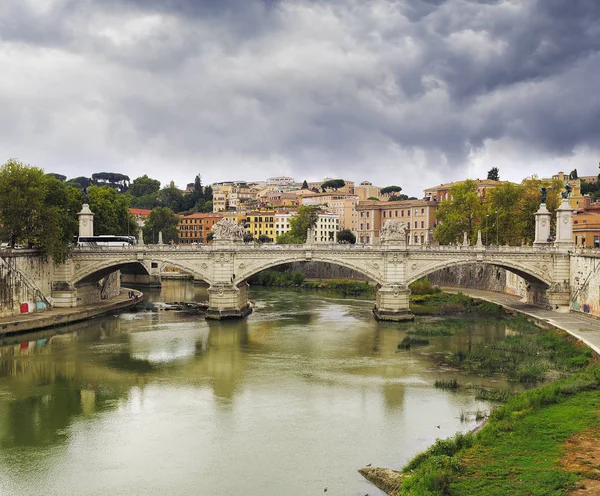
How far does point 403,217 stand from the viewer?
74812 millimetres

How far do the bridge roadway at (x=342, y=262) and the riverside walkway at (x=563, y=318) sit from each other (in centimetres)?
146

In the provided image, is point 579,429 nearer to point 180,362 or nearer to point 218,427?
point 218,427

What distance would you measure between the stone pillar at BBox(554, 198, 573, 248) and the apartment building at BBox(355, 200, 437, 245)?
29182mm

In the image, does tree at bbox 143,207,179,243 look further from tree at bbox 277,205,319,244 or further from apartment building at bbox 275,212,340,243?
apartment building at bbox 275,212,340,243

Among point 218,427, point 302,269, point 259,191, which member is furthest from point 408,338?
point 259,191

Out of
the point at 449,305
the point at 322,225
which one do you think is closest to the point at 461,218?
the point at 449,305

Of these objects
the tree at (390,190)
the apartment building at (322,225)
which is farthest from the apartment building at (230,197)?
the tree at (390,190)

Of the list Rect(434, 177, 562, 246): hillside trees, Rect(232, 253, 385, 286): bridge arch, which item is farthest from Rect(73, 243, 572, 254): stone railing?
Rect(434, 177, 562, 246): hillside trees

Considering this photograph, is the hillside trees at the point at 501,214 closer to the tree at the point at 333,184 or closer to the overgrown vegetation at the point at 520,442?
the overgrown vegetation at the point at 520,442

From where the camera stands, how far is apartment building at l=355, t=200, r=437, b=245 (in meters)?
71.3

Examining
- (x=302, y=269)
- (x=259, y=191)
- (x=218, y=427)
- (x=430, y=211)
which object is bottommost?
(x=218, y=427)

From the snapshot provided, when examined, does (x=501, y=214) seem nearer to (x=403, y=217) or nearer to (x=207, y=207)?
(x=403, y=217)

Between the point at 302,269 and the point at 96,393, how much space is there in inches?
1697

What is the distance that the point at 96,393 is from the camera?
21766 mm
